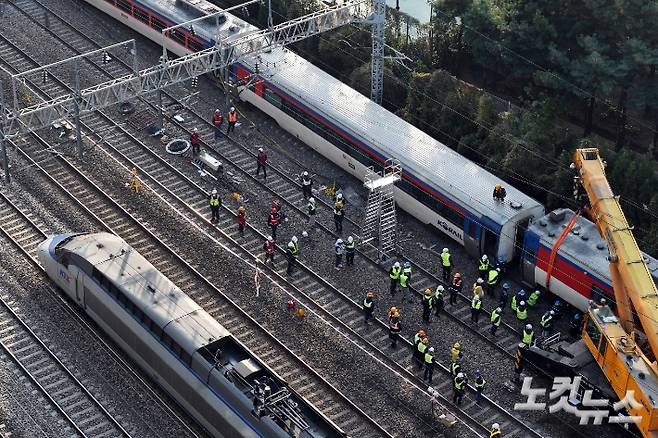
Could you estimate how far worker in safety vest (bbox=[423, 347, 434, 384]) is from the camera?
36219 mm

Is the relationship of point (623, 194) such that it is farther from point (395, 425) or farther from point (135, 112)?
point (135, 112)

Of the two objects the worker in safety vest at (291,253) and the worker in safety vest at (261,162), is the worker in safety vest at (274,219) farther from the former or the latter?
the worker in safety vest at (261,162)

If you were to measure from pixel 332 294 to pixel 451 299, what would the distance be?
14.1 ft

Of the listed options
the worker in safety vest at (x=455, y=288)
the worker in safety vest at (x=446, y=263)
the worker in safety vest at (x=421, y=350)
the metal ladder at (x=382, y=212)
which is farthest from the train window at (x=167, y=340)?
the worker in safety vest at (x=446, y=263)

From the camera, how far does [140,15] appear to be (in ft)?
185

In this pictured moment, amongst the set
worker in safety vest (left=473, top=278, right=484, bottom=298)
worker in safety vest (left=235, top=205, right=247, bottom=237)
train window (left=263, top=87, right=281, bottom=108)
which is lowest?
worker in safety vest (left=235, top=205, right=247, bottom=237)

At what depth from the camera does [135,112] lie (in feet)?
170

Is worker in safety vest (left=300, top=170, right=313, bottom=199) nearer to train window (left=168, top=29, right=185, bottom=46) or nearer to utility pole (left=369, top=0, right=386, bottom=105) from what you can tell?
utility pole (left=369, top=0, right=386, bottom=105)

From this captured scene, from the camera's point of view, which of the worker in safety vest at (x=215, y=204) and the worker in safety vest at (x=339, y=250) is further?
the worker in safety vest at (x=215, y=204)

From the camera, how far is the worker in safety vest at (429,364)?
3622 cm

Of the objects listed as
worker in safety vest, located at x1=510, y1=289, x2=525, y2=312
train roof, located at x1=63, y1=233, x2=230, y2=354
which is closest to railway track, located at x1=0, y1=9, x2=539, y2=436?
train roof, located at x1=63, y1=233, x2=230, y2=354

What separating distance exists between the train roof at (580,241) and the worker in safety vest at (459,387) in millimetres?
6068

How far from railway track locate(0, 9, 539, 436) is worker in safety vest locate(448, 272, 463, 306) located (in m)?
2.89

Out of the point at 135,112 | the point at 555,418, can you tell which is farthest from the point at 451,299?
the point at 135,112
